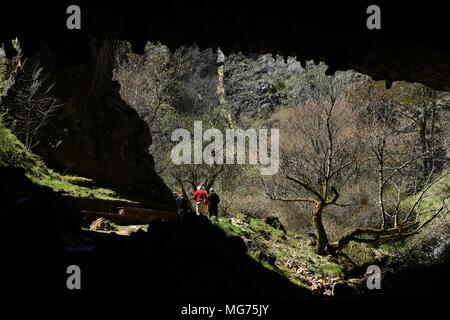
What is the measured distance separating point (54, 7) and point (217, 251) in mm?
Result: 4049

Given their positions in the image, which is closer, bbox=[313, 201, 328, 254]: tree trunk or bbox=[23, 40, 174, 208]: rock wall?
bbox=[23, 40, 174, 208]: rock wall

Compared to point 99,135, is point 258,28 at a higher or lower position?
higher

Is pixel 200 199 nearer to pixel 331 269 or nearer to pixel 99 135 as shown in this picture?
pixel 99 135

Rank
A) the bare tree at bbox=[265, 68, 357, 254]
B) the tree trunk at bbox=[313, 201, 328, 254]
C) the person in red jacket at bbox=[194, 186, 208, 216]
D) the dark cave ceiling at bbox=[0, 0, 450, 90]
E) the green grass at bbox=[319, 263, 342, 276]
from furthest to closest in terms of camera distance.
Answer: the bare tree at bbox=[265, 68, 357, 254]
the tree trunk at bbox=[313, 201, 328, 254]
the person in red jacket at bbox=[194, 186, 208, 216]
the green grass at bbox=[319, 263, 342, 276]
the dark cave ceiling at bbox=[0, 0, 450, 90]

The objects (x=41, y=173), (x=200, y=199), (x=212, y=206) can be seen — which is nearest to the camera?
(x=41, y=173)

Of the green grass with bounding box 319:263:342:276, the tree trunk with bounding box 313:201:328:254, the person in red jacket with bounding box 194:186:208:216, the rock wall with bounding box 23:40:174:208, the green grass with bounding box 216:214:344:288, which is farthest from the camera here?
the tree trunk with bounding box 313:201:328:254

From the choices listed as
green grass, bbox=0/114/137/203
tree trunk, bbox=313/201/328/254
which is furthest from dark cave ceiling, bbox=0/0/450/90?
tree trunk, bbox=313/201/328/254

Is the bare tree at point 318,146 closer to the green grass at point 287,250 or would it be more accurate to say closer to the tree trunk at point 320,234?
the tree trunk at point 320,234

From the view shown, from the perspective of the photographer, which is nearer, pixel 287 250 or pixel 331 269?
pixel 331 269

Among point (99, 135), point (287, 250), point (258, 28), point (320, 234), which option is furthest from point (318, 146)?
point (258, 28)

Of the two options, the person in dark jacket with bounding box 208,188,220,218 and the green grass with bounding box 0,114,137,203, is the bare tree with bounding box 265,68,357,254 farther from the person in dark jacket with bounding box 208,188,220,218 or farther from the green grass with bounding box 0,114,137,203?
the green grass with bounding box 0,114,137,203
